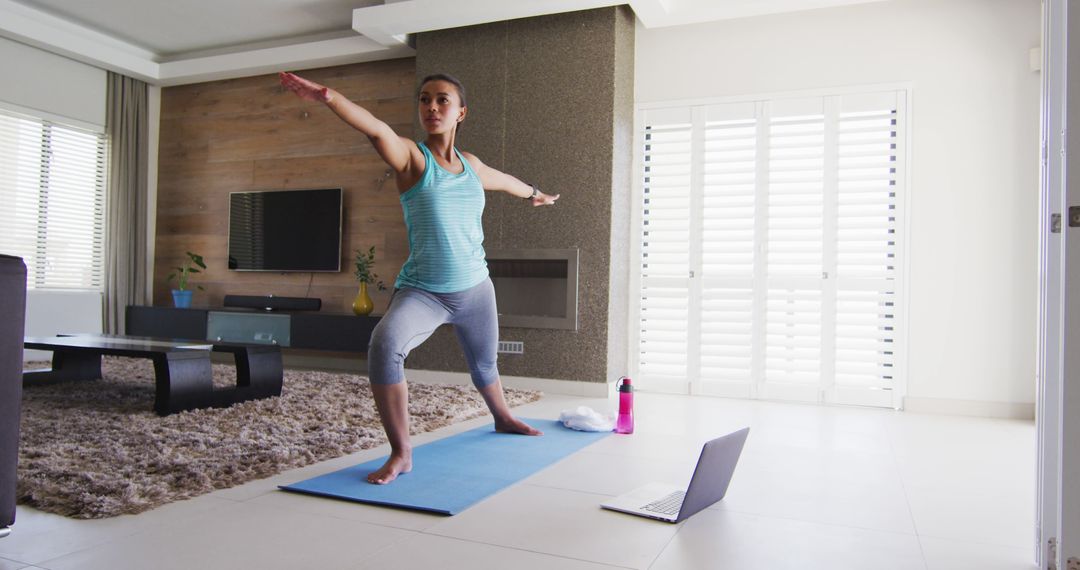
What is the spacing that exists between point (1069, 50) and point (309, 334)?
4715 mm

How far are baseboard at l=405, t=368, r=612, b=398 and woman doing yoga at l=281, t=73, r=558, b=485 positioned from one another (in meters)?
1.97

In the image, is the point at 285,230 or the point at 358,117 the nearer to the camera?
the point at 358,117

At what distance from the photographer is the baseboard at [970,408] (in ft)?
12.9

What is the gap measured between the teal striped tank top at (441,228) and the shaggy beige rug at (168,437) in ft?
2.41

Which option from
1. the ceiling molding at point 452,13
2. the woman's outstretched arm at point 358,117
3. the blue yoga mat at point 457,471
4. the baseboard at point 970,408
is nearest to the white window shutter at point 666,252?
the ceiling molding at point 452,13

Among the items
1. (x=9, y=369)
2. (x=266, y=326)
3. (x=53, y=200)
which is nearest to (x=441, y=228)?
(x=9, y=369)

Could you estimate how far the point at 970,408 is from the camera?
404cm

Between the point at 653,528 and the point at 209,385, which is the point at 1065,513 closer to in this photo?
the point at 653,528

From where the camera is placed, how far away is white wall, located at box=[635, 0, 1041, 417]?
13.0 ft

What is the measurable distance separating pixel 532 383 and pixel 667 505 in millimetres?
2699

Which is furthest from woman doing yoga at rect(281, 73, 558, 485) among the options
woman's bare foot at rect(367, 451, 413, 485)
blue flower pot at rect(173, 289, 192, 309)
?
blue flower pot at rect(173, 289, 192, 309)

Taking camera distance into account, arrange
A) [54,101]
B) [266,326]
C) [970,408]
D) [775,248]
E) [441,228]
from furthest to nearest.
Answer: [54,101]
[266,326]
[775,248]
[970,408]
[441,228]

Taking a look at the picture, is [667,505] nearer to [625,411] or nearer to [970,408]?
[625,411]

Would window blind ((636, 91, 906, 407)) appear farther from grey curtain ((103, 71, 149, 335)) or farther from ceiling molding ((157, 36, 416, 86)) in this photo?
grey curtain ((103, 71, 149, 335))
